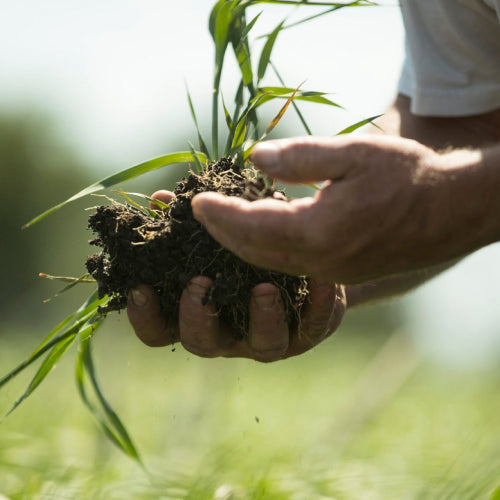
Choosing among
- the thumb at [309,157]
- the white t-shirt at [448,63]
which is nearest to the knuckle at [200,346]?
the thumb at [309,157]

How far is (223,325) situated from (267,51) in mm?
680

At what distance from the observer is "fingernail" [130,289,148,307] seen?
1355 millimetres

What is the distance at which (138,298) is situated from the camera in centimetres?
136

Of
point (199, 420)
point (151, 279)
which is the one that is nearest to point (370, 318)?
point (199, 420)

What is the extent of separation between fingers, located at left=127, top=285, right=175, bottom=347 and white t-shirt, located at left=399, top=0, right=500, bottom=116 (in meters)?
0.95

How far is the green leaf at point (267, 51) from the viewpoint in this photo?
1.51m

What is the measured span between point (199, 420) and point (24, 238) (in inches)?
609

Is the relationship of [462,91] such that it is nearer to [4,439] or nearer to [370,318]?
[4,439]

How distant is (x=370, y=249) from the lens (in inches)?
42.4

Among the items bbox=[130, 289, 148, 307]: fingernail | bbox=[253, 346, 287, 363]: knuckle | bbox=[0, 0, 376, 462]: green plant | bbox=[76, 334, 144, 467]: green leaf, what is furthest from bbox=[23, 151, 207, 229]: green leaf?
bbox=[253, 346, 287, 363]: knuckle

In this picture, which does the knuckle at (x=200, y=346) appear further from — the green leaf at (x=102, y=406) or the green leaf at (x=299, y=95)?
the green leaf at (x=299, y=95)

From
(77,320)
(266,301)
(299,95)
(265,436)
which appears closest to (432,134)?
(299,95)

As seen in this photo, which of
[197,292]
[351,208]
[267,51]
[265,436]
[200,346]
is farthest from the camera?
[265,436]

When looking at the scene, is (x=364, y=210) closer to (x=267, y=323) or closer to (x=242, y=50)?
(x=267, y=323)
